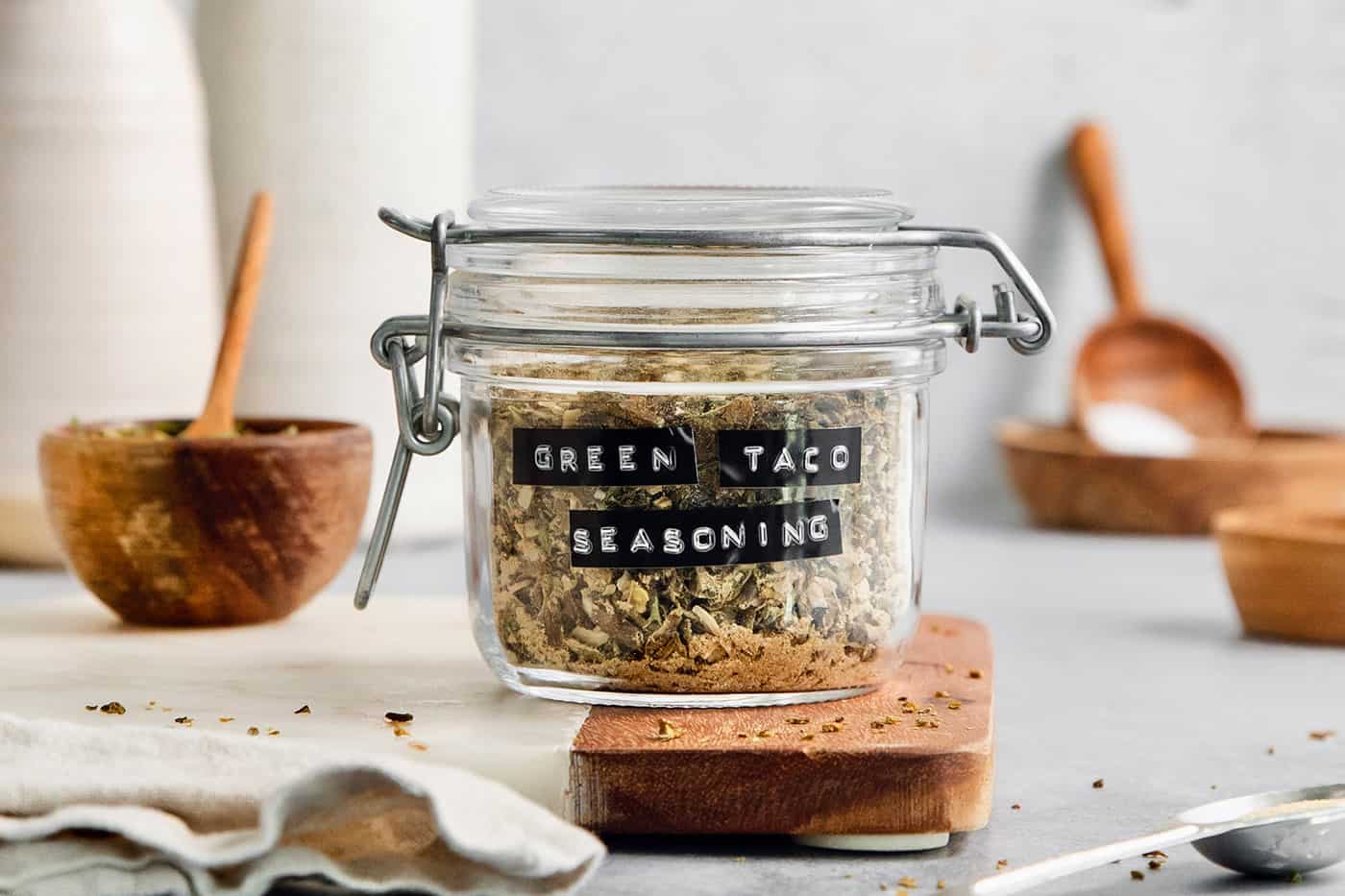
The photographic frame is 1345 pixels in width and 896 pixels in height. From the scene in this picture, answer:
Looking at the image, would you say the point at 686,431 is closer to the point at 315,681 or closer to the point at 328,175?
the point at 315,681

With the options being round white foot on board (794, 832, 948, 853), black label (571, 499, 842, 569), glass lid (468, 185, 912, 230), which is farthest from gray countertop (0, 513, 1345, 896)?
glass lid (468, 185, 912, 230)

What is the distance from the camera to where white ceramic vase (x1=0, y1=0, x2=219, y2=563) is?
47.3 inches

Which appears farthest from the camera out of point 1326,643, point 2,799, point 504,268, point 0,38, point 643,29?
point 643,29

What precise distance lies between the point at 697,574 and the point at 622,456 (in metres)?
0.05

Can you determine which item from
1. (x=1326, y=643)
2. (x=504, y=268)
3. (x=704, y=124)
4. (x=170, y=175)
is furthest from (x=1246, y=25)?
(x=504, y=268)

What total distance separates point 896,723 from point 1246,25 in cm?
116

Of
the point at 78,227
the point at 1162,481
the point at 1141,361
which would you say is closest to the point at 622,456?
the point at 78,227

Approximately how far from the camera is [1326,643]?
1.02 metres

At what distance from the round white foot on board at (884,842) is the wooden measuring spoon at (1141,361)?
0.98 meters

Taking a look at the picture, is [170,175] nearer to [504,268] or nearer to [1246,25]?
[504,268]

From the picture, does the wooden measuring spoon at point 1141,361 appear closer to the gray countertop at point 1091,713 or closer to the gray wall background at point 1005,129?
the gray wall background at point 1005,129

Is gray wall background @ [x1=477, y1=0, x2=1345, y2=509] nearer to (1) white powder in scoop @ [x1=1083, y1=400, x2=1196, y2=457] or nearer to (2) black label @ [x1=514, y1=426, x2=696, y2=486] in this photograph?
(1) white powder in scoop @ [x1=1083, y1=400, x2=1196, y2=457]

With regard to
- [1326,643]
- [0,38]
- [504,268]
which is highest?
[0,38]

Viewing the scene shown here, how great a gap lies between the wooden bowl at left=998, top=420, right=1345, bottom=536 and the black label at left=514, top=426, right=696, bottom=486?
2.79ft
